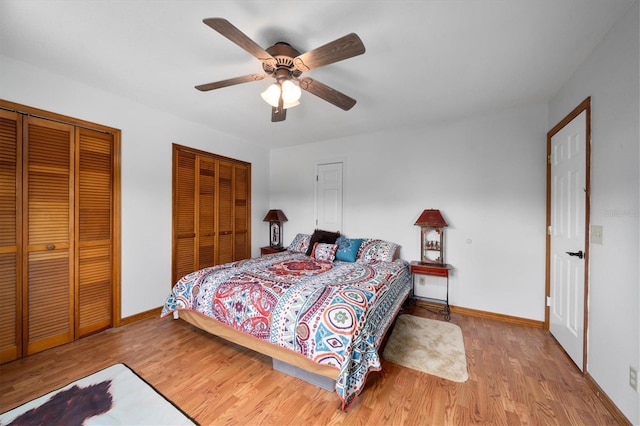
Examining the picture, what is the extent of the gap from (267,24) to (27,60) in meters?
2.16

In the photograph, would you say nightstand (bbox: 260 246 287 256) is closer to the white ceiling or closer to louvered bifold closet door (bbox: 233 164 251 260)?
louvered bifold closet door (bbox: 233 164 251 260)

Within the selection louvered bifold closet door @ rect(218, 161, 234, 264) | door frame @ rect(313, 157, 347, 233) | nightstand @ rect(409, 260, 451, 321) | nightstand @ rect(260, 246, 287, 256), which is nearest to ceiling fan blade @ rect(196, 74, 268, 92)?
louvered bifold closet door @ rect(218, 161, 234, 264)

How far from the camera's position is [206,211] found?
3625 millimetres

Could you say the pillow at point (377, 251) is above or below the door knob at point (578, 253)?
below

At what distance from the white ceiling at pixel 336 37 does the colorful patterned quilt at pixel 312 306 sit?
1848 millimetres

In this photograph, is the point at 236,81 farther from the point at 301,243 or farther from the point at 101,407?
the point at 301,243

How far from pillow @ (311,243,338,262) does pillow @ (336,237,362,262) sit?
8 centimetres

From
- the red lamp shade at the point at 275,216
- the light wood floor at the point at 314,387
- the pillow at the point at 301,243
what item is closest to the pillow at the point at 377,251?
the pillow at the point at 301,243

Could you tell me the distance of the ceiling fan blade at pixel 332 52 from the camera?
1390 mm

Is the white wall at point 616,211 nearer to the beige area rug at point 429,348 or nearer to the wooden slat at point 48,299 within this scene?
the beige area rug at point 429,348

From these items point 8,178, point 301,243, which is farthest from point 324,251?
point 8,178

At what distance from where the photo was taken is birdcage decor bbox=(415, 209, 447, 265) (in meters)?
3.13

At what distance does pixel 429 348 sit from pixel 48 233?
Answer: 368 centimetres

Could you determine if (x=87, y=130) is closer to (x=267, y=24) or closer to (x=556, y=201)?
(x=267, y=24)
